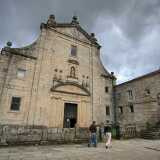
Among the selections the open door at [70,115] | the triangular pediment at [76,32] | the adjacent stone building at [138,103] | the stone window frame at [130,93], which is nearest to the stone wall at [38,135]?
the adjacent stone building at [138,103]

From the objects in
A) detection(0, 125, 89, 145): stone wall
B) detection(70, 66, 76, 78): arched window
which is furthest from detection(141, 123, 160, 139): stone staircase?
detection(70, 66, 76, 78): arched window

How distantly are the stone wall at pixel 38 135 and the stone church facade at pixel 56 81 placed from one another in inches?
236

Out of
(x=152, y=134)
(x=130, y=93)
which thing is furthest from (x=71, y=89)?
(x=152, y=134)

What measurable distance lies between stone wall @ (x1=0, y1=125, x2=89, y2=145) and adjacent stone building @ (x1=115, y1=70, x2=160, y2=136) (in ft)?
19.3

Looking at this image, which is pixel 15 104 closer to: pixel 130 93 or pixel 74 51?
pixel 74 51

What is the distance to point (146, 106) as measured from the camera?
18.9 m

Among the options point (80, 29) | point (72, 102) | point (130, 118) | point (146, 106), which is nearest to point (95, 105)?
point (72, 102)

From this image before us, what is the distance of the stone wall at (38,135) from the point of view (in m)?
9.29

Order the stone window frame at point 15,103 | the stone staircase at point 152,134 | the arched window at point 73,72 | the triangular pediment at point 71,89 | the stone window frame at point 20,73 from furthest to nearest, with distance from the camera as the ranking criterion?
the arched window at point 73,72, the triangular pediment at point 71,89, the stone window frame at point 20,73, the stone window frame at point 15,103, the stone staircase at point 152,134

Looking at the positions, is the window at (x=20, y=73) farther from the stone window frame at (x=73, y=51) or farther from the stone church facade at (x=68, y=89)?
the stone window frame at (x=73, y=51)

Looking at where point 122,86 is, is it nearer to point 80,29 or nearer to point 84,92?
point 84,92

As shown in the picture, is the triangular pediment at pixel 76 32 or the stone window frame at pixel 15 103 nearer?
A: the stone window frame at pixel 15 103

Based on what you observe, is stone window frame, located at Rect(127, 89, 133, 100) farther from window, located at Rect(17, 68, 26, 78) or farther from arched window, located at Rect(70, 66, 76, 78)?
window, located at Rect(17, 68, 26, 78)

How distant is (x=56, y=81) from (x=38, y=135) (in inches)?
365
